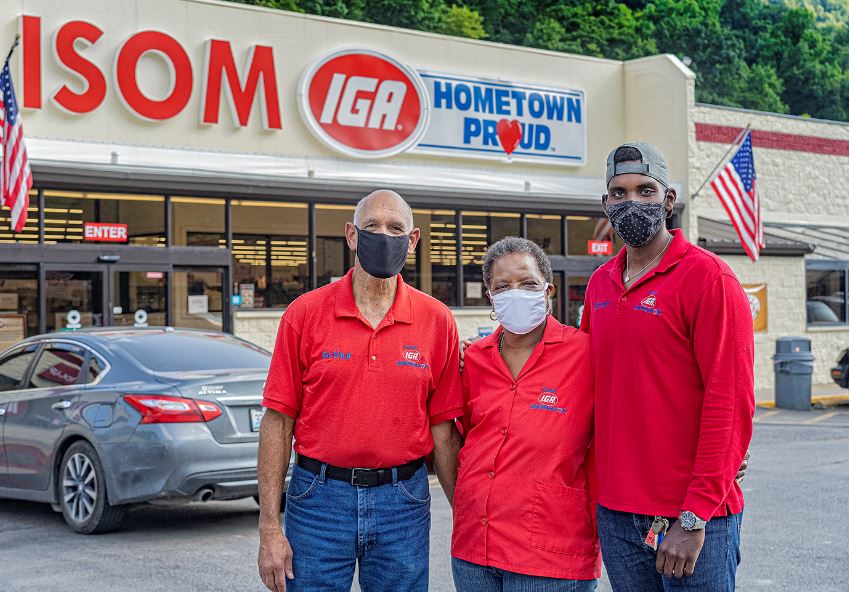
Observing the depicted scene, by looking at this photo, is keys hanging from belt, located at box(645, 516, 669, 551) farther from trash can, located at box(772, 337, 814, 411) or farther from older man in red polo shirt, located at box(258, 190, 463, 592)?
trash can, located at box(772, 337, 814, 411)

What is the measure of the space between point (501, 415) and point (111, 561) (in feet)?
15.2

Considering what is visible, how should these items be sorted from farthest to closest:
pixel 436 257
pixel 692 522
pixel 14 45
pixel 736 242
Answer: pixel 736 242, pixel 436 257, pixel 14 45, pixel 692 522

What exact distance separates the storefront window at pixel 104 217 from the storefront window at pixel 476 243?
6.08 meters

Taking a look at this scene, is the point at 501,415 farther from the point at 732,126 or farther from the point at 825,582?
the point at 732,126

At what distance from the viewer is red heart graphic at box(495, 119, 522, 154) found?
2183cm

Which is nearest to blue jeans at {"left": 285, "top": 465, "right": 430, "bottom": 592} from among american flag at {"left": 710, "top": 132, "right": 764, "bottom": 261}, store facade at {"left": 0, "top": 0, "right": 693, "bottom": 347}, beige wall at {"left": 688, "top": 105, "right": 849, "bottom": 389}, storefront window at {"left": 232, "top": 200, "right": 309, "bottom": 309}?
store facade at {"left": 0, "top": 0, "right": 693, "bottom": 347}

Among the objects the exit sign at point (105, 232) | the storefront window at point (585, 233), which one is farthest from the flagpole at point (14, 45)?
the storefront window at point (585, 233)

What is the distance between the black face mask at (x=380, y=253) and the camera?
3.93 m

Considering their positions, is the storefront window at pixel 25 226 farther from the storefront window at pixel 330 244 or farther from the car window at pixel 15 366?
the car window at pixel 15 366

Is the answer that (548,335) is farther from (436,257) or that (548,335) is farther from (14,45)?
(436,257)

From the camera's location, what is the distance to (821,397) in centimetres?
2114

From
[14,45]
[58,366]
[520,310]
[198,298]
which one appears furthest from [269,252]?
[520,310]

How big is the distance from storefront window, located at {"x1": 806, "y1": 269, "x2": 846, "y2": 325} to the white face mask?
2245cm

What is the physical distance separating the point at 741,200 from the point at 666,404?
1811cm
